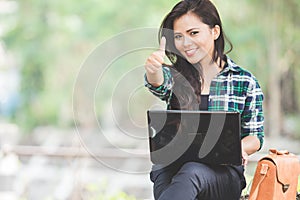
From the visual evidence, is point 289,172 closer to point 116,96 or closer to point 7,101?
point 116,96

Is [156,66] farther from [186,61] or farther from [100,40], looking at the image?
[100,40]

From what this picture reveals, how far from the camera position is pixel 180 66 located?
73.3 inches

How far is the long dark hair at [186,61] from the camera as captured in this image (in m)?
1.82

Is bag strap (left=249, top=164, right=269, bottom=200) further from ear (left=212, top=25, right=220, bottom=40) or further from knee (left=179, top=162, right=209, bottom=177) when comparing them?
ear (left=212, top=25, right=220, bottom=40)

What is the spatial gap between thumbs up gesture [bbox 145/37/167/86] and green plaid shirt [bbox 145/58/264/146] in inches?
2.5

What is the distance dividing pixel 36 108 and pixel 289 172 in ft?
20.7

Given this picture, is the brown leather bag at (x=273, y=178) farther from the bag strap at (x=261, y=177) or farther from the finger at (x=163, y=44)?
the finger at (x=163, y=44)

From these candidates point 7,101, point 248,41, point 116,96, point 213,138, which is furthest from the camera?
point 7,101

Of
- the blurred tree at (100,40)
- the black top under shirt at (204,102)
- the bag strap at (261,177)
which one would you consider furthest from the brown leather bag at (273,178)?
the blurred tree at (100,40)

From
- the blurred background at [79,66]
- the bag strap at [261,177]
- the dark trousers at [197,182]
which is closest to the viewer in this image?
the dark trousers at [197,182]

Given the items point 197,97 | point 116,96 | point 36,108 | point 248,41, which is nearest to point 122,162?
point 248,41

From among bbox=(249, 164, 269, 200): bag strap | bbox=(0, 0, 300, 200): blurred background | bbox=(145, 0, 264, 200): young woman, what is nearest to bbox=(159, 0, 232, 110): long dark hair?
bbox=(145, 0, 264, 200): young woman

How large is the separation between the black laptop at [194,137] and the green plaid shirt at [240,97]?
0.36 feet

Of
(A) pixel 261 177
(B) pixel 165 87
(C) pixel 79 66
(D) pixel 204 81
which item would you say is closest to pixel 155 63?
(B) pixel 165 87
